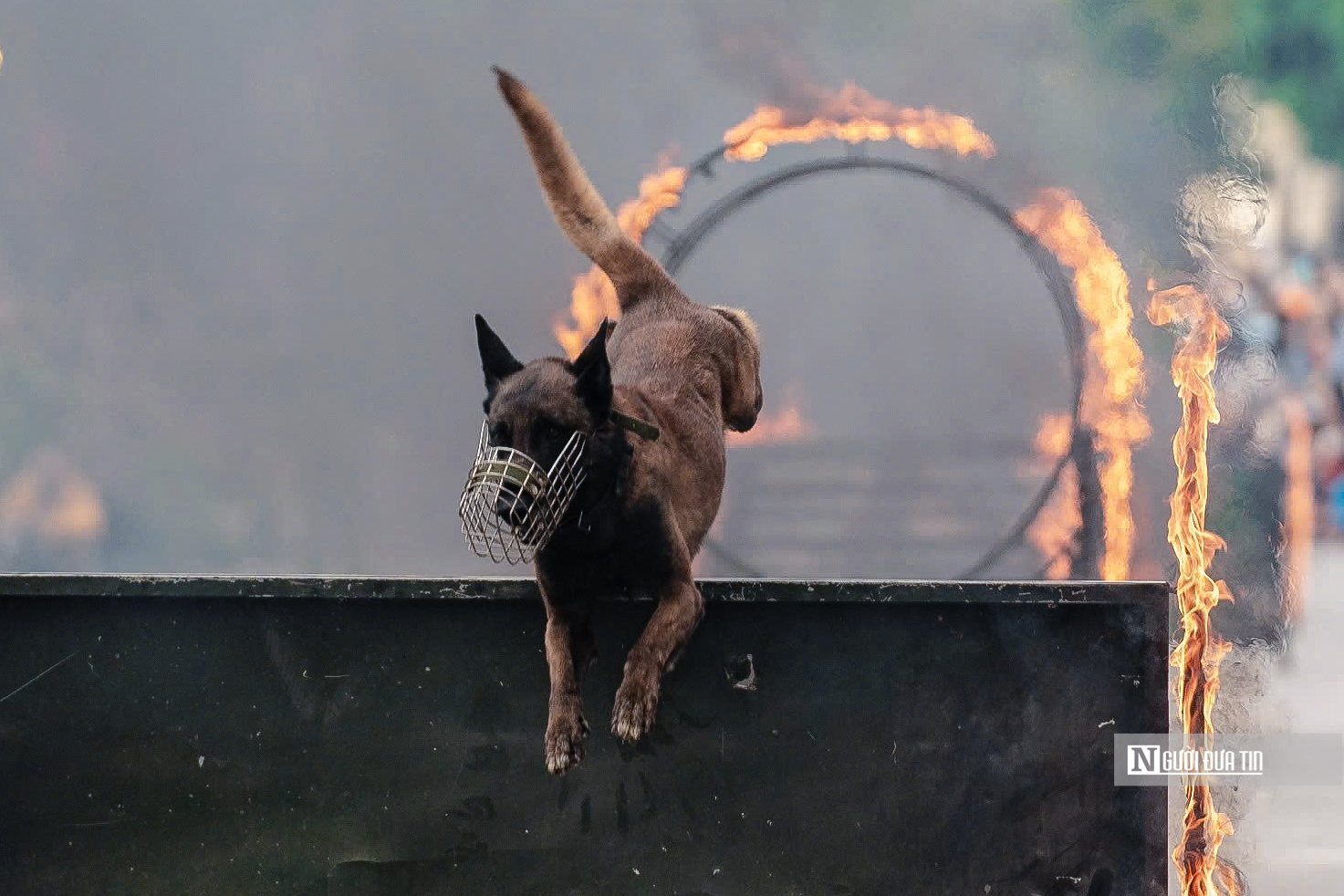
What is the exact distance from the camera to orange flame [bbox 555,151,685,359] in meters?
8.88

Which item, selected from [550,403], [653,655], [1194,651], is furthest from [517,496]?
[1194,651]

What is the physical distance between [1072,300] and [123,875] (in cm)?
766

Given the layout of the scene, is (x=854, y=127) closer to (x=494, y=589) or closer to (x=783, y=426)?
(x=783, y=426)

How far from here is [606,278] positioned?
8.98 m

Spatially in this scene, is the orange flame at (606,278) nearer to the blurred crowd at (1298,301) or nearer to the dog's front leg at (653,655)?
the blurred crowd at (1298,301)

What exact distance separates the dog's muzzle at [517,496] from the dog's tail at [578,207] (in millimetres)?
1548

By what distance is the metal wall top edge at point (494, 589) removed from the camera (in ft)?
10.4

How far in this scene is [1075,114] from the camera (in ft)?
32.6

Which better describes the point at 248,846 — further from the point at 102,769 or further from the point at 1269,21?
the point at 1269,21

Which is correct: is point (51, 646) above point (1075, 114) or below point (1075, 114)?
below

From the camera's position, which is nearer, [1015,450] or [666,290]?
[666,290]

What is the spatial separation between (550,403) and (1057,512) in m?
7.48

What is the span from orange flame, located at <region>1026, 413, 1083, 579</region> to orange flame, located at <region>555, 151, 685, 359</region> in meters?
3.35

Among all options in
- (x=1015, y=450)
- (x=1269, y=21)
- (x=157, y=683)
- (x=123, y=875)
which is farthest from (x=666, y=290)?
(x=1269, y=21)
